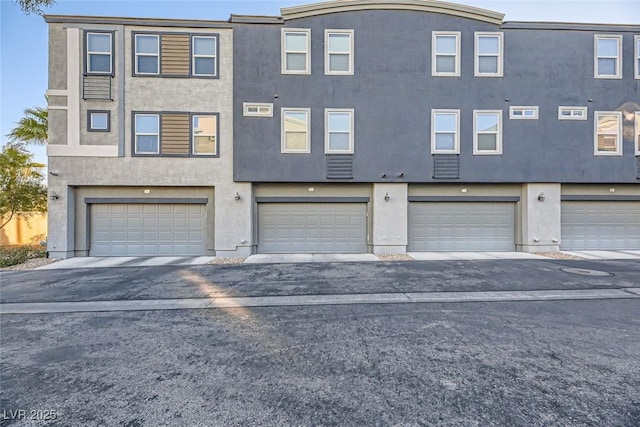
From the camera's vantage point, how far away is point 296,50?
1020 centimetres

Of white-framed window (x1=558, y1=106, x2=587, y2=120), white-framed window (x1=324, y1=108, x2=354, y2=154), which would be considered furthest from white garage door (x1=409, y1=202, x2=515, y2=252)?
white-framed window (x1=558, y1=106, x2=587, y2=120)

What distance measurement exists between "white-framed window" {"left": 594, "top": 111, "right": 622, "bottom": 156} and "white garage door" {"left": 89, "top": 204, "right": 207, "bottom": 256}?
49.9 feet

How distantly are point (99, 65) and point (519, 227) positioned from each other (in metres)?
16.7

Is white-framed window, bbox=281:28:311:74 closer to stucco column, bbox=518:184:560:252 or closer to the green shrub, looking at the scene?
stucco column, bbox=518:184:560:252

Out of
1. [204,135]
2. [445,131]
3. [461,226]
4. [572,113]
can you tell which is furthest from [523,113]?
[204,135]

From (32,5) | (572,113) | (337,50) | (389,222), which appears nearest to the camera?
(32,5)

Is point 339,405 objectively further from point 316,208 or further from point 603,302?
point 316,208

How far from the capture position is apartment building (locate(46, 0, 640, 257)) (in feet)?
32.7

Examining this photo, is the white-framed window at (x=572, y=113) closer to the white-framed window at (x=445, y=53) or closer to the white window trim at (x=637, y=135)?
the white window trim at (x=637, y=135)

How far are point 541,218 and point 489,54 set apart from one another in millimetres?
6496

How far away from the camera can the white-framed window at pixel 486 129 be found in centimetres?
1045

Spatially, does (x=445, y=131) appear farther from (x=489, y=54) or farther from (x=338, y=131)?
(x=338, y=131)

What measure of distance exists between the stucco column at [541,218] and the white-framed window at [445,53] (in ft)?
17.4

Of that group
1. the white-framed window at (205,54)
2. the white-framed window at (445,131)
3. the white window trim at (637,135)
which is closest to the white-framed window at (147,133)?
the white-framed window at (205,54)
